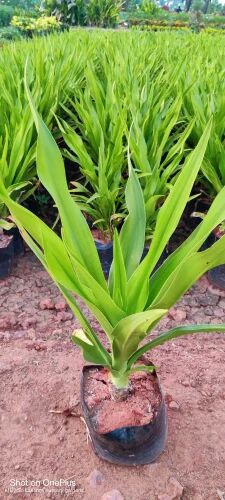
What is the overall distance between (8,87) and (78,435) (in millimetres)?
2108

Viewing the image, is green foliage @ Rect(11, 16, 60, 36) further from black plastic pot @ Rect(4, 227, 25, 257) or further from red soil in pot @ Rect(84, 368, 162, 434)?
red soil in pot @ Rect(84, 368, 162, 434)

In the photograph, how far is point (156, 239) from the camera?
1.06 m

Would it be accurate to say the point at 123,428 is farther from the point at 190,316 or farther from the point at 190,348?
the point at 190,316

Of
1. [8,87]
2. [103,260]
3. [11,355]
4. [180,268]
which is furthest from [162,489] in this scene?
[8,87]

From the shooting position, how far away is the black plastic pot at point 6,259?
198 centimetres

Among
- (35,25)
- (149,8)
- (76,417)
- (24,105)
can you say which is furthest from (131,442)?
(149,8)

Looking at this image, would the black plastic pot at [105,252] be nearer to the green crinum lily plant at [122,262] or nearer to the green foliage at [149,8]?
the green crinum lily plant at [122,262]

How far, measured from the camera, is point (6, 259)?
2004 millimetres

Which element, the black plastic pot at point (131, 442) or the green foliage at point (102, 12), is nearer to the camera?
the black plastic pot at point (131, 442)

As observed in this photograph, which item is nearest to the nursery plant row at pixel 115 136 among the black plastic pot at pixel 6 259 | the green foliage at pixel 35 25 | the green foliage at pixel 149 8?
the black plastic pot at pixel 6 259

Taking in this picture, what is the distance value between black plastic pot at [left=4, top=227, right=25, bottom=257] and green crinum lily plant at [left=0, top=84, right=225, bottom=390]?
999 millimetres

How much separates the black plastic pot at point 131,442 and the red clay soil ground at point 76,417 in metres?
0.02

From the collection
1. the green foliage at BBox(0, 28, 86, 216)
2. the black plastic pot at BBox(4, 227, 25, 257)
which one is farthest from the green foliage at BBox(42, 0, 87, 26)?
the black plastic pot at BBox(4, 227, 25, 257)

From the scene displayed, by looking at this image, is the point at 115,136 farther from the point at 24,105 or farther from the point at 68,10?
the point at 68,10
